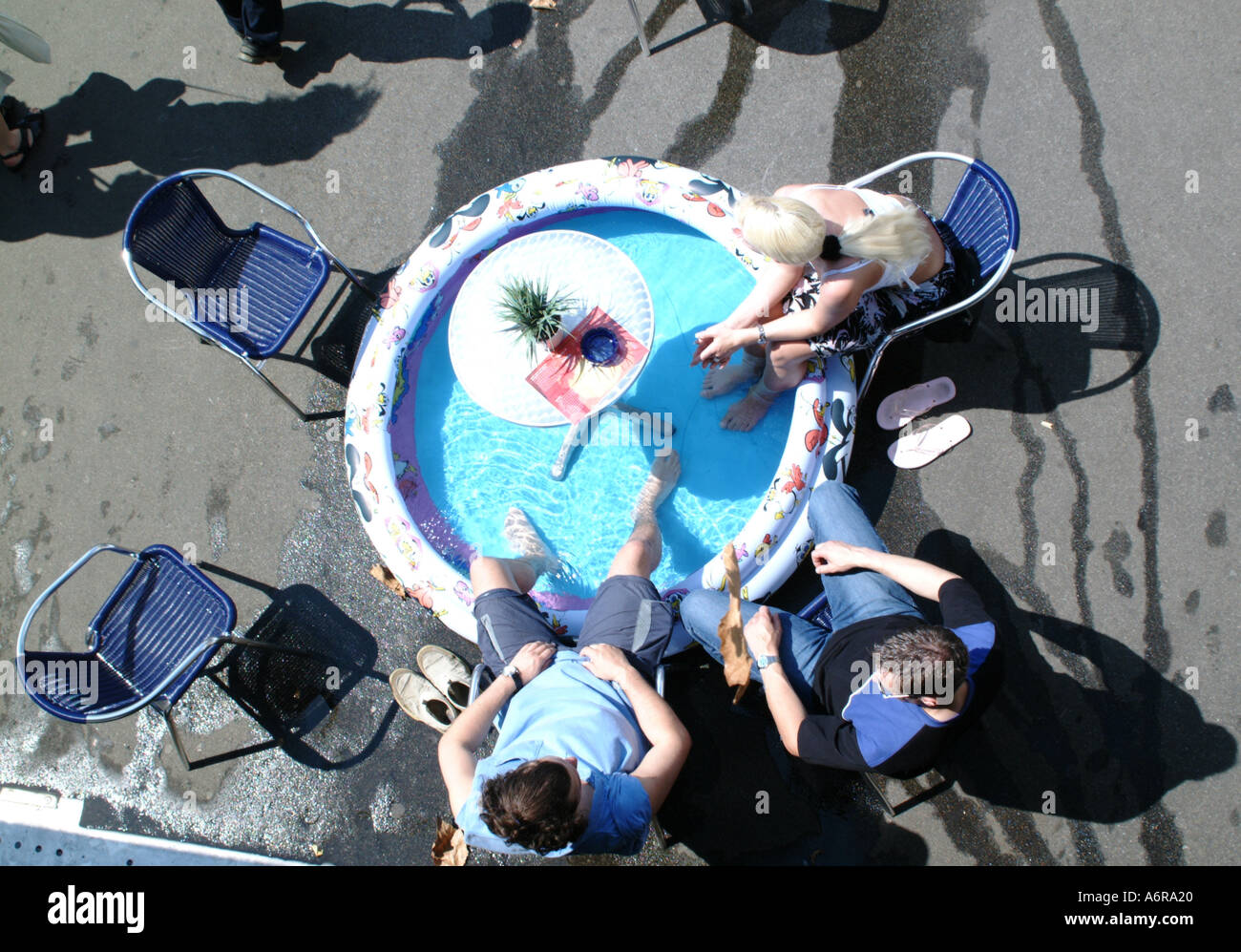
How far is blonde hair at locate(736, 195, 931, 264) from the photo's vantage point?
289 centimetres

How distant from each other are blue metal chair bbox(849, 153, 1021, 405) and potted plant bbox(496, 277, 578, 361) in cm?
157

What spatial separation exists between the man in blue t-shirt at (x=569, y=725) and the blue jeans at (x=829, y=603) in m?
0.22

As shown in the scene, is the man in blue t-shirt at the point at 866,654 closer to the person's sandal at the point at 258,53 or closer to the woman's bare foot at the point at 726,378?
the woman's bare foot at the point at 726,378

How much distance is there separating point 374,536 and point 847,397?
257cm

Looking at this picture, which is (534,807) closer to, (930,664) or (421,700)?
(930,664)

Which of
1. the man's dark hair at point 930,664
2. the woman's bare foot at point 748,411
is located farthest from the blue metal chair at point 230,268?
the man's dark hair at point 930,664

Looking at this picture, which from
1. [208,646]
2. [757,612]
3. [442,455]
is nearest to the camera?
[757,612]

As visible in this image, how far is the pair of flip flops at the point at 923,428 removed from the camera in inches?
159

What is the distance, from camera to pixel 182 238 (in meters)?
3.93

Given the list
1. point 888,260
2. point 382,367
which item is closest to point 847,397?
point 888,260

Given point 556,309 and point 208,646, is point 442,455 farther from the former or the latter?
point 208,646

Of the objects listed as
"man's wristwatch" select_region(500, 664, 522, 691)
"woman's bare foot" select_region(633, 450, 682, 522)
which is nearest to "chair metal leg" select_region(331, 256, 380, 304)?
"woman's bare foot" select_region(633, 450, 682, 522)

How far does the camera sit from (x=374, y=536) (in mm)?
3857

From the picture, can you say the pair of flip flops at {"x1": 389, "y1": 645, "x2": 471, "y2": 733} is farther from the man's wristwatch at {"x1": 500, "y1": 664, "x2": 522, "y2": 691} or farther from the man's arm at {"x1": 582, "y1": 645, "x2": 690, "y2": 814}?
the man's arm at {"x1": 582, "y1": 645, "x2": 690, "y2": 814}
